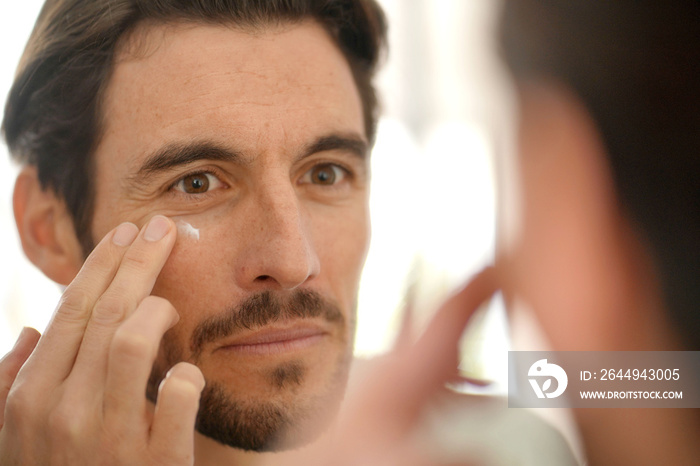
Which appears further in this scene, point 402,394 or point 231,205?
point 402,394

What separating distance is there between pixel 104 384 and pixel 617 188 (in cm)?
95

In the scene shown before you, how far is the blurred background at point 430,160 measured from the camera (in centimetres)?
149

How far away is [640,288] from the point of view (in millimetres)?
1015

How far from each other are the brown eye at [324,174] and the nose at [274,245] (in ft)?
0.58

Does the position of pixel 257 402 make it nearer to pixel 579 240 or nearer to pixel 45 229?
pixel 45 229

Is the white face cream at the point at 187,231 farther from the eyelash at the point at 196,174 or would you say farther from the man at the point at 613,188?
the man at the point at 613,188

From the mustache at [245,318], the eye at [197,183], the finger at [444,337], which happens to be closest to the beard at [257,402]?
the mustache at [245,318]

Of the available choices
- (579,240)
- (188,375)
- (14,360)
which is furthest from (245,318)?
(579,240)

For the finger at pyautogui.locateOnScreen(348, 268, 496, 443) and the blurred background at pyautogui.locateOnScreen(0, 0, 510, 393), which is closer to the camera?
the finger at pyautogui.locateOnScreen(348, 268, 496, 443)

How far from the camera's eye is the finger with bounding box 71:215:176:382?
2.52 ft

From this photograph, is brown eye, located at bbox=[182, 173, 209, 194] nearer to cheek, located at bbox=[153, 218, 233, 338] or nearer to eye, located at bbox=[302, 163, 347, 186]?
cheek, located at bbox=[153, 218, 233, 338]

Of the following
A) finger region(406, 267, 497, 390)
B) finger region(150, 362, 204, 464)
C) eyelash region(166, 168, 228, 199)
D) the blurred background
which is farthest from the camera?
the blurred background

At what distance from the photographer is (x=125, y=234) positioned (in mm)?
867

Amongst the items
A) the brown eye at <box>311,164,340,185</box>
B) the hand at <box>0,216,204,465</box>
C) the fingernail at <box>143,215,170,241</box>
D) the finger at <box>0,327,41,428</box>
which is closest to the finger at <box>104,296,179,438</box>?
the hand at <box>0,216,204,465</box>
